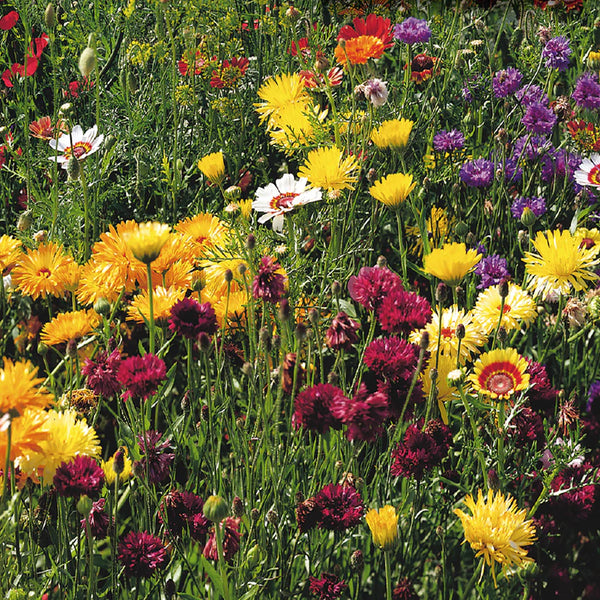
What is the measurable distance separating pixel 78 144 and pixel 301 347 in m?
0.99

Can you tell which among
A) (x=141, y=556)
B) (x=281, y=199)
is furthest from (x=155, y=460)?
(x=281, y=199)

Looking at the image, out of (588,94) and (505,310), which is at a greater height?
(588,94)

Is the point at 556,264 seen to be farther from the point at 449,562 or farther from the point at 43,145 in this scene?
the point at 43,145

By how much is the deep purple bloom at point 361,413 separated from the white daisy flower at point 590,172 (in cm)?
122

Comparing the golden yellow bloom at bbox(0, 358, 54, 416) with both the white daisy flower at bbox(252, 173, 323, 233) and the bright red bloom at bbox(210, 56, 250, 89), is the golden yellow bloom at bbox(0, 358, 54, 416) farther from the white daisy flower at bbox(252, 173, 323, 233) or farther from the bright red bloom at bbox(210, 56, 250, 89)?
the bright red bloom at bbox(210, 56, 250, 89)

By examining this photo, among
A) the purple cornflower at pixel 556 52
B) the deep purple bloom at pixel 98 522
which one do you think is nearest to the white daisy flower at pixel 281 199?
the deep purple bloom at pixel 98 522

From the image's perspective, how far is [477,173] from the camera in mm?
2332

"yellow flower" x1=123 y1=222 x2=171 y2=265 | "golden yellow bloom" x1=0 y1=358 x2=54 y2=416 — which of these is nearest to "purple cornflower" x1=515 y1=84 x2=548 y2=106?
"yellow flower" x1=123 y1=222 x2=171 y2=265

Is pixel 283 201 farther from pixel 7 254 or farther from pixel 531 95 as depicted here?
pixel 531 95

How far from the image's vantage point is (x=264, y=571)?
1305 millimetres

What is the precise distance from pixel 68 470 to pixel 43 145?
60.7 inches

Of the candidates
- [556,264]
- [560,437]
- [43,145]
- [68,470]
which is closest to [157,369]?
[68,470]

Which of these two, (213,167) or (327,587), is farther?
(213,167)

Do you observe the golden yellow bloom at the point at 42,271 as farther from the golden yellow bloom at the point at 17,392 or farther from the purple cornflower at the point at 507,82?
the purple cornflower at the point at 507,82
